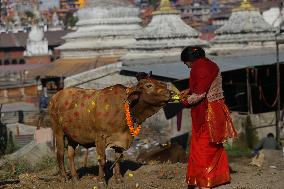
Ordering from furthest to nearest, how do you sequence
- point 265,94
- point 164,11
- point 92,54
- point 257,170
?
point 92,54 → point 164,11 → point 265,94 → point 257,170

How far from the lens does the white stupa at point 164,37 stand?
67.4 ft

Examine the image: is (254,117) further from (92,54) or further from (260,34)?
(92,54)

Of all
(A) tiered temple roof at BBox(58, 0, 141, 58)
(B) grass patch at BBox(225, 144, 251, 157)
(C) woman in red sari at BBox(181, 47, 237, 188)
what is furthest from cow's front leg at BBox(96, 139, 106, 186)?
(A) tiered temple roof at BBox(58, 0, 141, 58)

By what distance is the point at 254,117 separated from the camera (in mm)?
17109

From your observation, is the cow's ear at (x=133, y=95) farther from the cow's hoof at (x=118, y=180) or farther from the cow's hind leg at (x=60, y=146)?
the cow's hind leg at (x=60, y=146)

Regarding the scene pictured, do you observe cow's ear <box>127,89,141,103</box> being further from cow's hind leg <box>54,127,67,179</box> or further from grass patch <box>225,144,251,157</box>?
grass patch <box>225,144,251,157</box>

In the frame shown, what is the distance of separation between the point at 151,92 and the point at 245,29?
16.3m

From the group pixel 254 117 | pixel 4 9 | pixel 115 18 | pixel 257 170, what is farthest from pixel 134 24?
pixel 4 9

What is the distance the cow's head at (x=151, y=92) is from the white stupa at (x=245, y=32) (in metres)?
15.6

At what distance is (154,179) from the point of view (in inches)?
356

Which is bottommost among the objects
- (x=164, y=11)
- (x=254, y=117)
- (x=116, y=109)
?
(x=254, y=117)

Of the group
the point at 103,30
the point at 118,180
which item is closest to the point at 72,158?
the point at 118,180

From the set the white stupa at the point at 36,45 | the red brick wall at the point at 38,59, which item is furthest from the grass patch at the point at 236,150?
the white stupa at the point at 36,45

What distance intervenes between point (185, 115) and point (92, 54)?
31.3 ft
